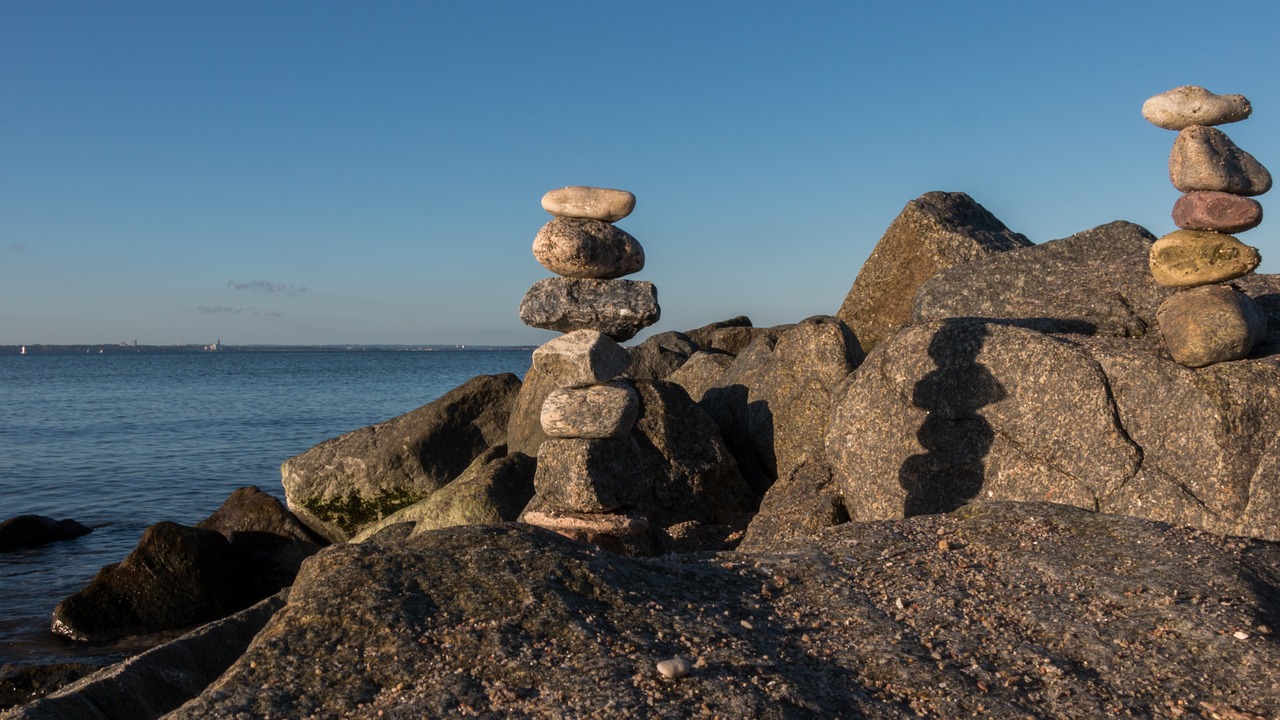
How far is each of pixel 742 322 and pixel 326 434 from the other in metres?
18.0

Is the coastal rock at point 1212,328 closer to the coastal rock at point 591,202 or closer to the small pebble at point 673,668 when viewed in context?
the coastal rock at point 591,202

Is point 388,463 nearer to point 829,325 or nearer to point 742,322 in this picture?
point 829,325

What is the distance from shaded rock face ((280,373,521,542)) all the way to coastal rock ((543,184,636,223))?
582 centimetres

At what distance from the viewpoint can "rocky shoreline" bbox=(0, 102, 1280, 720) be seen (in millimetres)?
4797

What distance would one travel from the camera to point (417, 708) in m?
4.37

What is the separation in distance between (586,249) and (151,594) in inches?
285

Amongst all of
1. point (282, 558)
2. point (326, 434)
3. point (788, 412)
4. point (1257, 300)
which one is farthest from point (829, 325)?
point (326, 434)

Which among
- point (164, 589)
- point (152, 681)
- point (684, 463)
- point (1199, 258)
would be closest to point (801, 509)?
point (684, 463)

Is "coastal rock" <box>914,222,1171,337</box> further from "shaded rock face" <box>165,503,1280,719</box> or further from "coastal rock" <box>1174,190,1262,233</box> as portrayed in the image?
"shaded rock face" <box>165,503,1280,719</box>

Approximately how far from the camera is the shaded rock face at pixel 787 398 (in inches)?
468

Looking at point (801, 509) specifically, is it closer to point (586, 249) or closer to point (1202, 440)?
point (586, 249)

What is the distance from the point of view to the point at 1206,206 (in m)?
9.03

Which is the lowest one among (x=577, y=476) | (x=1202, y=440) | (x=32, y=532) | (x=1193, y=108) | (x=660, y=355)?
(x=32, y=532)

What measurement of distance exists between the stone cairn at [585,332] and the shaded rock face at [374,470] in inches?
218
